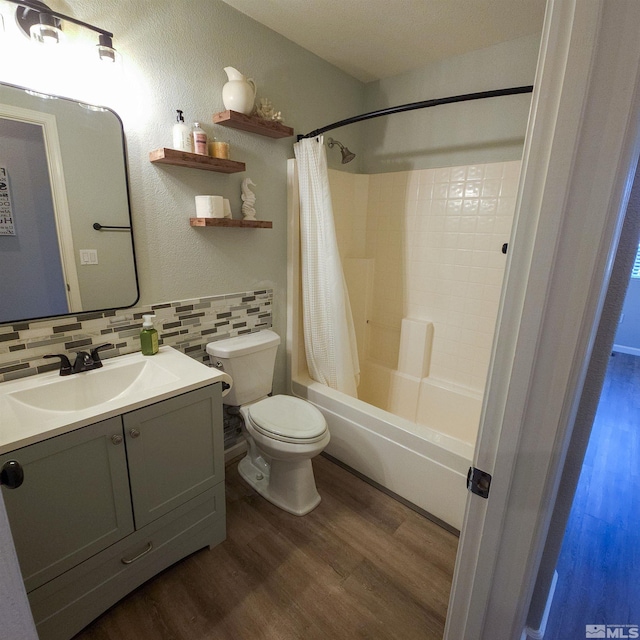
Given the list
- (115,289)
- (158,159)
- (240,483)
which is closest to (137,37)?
(158,159)

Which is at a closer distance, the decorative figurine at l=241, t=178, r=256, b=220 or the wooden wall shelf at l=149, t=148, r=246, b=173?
the wooden wall shelf at l=149, t=148, r=246, b=173

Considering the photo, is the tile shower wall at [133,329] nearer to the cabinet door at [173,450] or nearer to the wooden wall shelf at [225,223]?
the wooden wall shelf at [225,223]

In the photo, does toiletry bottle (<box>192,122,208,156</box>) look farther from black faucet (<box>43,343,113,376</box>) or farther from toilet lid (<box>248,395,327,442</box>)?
toilet lid (<box>248,395,327,442</box>)

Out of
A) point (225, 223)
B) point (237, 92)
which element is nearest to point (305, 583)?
point (225, 223)

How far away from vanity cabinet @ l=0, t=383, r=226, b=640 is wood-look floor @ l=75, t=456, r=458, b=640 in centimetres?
11

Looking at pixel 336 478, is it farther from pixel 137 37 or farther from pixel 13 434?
pixel 137 37

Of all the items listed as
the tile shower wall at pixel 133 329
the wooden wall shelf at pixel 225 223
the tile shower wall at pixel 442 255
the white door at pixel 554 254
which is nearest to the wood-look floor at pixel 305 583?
the tile shower wall at pixel 133 329

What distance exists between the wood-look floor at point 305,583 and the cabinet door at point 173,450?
1.14 ft

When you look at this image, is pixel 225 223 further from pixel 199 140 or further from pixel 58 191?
pixel 58 191

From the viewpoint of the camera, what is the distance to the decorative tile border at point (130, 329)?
1.29 meters

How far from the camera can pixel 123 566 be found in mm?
1258

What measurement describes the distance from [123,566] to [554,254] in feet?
5.42

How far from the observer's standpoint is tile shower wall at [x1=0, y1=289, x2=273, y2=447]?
1.29 m

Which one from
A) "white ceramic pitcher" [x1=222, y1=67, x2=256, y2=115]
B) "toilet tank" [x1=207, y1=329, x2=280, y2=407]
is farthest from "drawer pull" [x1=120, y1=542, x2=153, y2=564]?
"white ceramic pitcher" [x1=222, y1=67, x2=256, y2=115]
